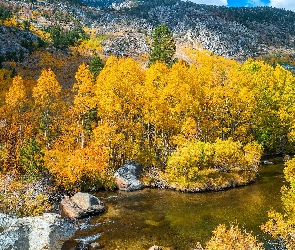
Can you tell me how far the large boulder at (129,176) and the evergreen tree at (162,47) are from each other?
4600 centimetres

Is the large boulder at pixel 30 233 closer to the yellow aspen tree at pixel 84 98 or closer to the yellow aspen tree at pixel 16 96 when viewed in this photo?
the yellow aspen tree at pixel 84 98

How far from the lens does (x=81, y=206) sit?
3472 centimetres

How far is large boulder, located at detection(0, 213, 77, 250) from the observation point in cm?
2181

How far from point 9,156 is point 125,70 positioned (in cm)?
2409

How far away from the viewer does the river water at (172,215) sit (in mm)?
28469

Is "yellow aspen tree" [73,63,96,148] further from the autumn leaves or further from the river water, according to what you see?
the river water

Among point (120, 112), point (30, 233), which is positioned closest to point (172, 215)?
point (30, 233)

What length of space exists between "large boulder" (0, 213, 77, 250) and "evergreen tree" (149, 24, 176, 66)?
6709cm

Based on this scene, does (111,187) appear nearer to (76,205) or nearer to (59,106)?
(76,205)

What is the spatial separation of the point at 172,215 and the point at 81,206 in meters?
9.75

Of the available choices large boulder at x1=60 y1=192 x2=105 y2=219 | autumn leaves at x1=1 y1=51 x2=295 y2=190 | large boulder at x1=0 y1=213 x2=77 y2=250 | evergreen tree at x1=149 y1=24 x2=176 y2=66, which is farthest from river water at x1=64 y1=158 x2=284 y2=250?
evergreen tree at x1=149 y1=24 x2=176 y2=66

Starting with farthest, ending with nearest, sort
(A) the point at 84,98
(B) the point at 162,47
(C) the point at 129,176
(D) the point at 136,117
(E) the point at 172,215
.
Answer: (B) the point at 162,47 → (D) the point at 136,117 → (A) the point at 84,98 → (C) the point at 129,176 → (E) the point at 172,215

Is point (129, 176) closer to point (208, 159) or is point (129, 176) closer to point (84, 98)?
point (208, 159)

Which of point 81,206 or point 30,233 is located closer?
point 30,233
